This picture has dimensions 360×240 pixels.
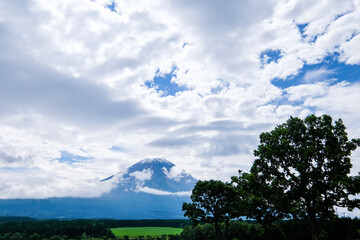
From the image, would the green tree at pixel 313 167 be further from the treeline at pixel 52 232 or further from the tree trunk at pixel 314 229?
the treeline at pixel 52 232

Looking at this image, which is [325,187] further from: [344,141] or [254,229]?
[254,229]

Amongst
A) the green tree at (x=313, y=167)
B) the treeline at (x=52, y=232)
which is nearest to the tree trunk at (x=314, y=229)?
the green tree at (x=313, y=167)

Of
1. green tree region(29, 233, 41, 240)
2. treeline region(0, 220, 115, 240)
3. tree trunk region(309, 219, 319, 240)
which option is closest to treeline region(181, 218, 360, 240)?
tree trunk region(309, 219, 319, 240)

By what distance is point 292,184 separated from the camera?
88.0 feet

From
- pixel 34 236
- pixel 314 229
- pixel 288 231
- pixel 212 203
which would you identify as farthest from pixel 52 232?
pixel 314 229

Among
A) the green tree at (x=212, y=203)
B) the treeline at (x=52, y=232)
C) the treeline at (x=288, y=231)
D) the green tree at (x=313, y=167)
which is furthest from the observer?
the treeline at (x=52, y=232)

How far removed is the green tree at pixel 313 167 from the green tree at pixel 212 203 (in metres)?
23.9

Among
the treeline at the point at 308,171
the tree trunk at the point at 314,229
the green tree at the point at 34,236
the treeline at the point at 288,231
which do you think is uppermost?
the treeline at the point at 308,171

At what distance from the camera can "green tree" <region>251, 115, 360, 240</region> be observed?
81.9 ft

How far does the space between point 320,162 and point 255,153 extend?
21.2ft

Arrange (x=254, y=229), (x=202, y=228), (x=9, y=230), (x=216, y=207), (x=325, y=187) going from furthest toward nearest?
(x=9, y=230), (x=202, y=228), (x=254, y=229), (x=216, y=207), (x=325, y=187)

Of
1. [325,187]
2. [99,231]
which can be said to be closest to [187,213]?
[325,187]

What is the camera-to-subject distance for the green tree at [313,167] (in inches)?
982

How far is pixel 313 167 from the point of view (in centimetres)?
2561
